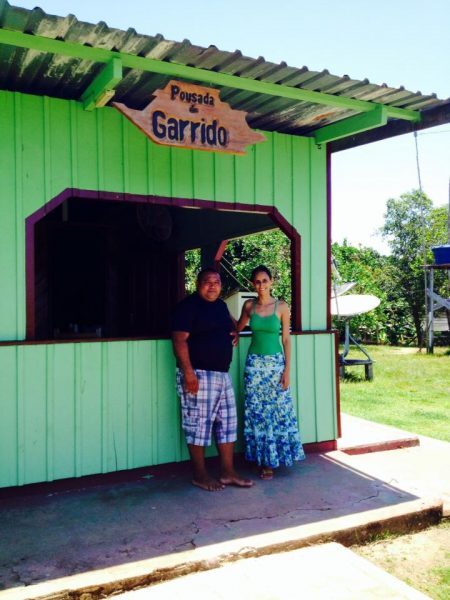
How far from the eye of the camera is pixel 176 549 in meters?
3.43

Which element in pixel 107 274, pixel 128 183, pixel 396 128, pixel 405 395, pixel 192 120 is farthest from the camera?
pixel 405 395

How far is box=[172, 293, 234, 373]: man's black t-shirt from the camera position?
177 inches

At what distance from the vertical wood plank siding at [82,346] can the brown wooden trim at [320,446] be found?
3.42ft

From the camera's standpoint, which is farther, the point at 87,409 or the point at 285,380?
the point at 285,380

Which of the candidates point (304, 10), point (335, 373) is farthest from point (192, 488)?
point (304, 10)

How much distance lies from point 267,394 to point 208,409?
54 centimetres

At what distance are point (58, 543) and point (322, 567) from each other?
1569 millimetres

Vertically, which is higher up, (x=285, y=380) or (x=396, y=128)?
(x=396, y=128)

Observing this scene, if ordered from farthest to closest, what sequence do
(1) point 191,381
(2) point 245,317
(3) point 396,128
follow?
(3) point 396,128, (2) point 245,317, (1) point 191,381

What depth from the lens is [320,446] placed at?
560 cm

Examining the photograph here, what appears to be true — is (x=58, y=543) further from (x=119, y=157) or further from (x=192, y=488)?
(x=119, y=157)

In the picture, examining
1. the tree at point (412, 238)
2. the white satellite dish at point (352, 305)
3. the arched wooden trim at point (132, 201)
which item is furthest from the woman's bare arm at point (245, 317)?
the tree at point (412, 238)

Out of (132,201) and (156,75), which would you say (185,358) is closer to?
(132,201)

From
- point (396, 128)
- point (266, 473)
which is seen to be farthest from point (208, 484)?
point (396, 128)
